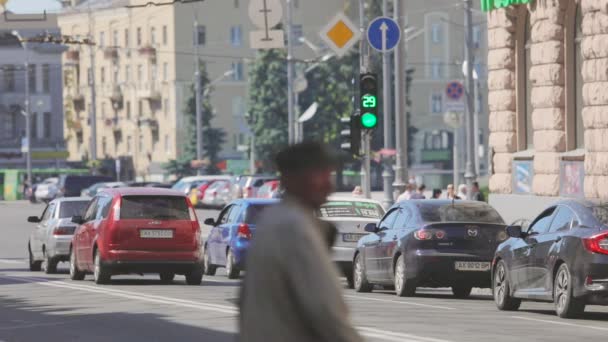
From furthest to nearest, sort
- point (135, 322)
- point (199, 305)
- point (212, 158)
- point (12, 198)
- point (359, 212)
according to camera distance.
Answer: point (212, 158)
point (12, 198)
point (359, 212)
point (199, 305)
point (135, 322)

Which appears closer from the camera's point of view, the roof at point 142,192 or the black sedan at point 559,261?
the black sedan at point 559,261

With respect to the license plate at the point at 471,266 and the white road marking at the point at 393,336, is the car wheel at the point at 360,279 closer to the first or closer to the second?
the license plate at the point at 471,266

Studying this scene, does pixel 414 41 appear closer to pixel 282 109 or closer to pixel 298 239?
pixel 282 109

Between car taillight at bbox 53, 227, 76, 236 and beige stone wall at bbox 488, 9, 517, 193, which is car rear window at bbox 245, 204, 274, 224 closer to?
car taillight at bbox 53, 227, 76, 236

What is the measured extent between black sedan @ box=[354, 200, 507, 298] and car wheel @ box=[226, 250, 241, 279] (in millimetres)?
5613

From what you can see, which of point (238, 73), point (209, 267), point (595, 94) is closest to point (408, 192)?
point (595, 94)

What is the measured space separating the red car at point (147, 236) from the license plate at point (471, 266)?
187 inches

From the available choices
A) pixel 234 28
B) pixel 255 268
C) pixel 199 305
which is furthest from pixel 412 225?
pixel 234 28

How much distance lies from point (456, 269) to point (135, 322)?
5.94 m

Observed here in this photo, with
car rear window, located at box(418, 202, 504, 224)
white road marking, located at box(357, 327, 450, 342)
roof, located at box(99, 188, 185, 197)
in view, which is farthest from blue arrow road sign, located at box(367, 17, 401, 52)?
white road marking, located at box(357, 327, 450, 342)

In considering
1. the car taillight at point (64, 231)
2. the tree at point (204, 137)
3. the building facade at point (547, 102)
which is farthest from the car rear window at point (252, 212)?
the tree at point (204, 137)

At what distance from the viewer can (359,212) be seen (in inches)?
1130

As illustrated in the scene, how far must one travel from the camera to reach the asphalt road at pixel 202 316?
54.7ft

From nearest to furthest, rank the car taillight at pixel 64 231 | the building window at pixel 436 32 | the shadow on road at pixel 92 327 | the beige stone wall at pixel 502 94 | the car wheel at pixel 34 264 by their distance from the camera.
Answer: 1. the shadow on road at pixel 92 327
2. the car taillight at pixel 64 231
3. the car wheel at pixel 34 264
4. the beige stone wall at pixel 502 94
5. the building window at pixel 436 32
